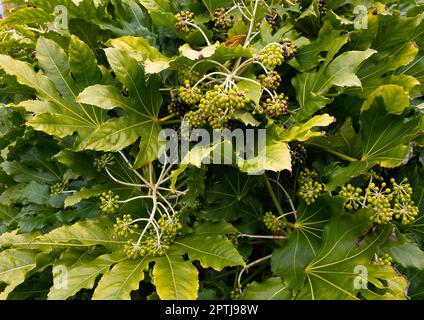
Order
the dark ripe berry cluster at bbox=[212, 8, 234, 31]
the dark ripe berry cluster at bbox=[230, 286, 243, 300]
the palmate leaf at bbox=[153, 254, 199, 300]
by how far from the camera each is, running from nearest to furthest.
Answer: the palmate leaf at bbox=[153, 254, 199, 300] < the dark ripe berry cluster at bbox=[230, 286, 243, 300] < the dark ripe berry cluster at bbox=[212, 8, 234, 31]

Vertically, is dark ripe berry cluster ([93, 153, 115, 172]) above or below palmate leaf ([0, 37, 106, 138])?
below

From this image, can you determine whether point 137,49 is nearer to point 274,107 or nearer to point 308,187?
point 274,107

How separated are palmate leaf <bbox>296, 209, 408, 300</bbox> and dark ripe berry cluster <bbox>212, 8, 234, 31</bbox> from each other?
49 centimetres

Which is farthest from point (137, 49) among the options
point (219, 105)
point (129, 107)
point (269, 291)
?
point (269, 291)

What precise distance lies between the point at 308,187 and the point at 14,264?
0.65 meters

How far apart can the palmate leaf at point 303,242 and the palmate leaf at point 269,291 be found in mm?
14

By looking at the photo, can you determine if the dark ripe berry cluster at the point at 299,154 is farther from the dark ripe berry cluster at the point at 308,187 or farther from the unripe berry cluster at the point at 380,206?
the unripe berry cluster at the point at 380,206

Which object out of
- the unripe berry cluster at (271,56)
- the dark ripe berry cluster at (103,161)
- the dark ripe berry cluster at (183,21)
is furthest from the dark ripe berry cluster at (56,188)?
the unripe berry cluster at (271,56)

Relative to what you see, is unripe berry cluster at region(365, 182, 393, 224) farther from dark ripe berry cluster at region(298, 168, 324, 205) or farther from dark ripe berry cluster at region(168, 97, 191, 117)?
dark ripe berry cluster at region(168, 97, 191, 117)

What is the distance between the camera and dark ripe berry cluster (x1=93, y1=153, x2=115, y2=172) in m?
Answer: 0.92

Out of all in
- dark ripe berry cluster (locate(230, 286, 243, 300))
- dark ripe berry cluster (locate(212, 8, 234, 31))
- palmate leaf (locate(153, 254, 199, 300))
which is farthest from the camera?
dark ripe berry cluster (locate(212, 8, 234, 31))

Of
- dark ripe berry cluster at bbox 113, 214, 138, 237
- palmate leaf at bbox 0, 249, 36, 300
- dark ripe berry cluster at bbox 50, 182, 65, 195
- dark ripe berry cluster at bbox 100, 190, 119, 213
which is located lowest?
palmate leaf at bbox 0, 249, 36, 300

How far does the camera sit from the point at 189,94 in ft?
2.55

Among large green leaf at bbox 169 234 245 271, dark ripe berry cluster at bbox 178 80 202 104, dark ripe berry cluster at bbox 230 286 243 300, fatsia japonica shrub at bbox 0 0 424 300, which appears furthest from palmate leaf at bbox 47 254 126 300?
dark ripe berry cluster at bbox 178 80 202 104
